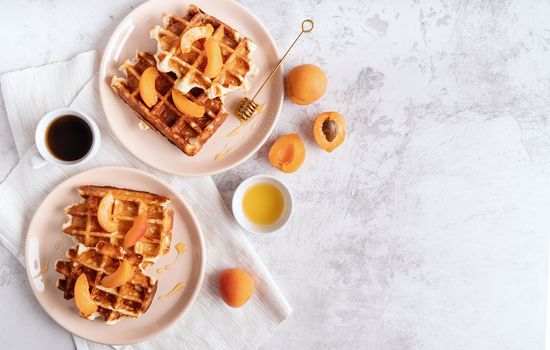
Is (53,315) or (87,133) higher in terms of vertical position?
(87,133)

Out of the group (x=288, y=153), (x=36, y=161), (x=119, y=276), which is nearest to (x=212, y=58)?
(x=288, y=153)

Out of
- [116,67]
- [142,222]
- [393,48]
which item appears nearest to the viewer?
[142,222]

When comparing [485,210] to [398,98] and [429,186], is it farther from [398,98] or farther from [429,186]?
[398,98]

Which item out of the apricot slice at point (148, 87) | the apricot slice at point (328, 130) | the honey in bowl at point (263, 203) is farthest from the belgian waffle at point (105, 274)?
the apricot slice at point (328, 130)

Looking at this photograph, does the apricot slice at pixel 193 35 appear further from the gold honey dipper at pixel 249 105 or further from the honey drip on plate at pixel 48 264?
the honey drip on plate at pixel 48 264

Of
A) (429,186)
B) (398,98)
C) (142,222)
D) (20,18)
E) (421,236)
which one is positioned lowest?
(142,222)

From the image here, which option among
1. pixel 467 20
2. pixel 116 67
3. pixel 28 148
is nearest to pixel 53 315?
pixel 28 148
